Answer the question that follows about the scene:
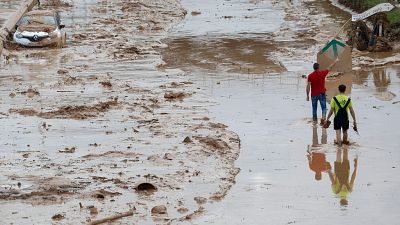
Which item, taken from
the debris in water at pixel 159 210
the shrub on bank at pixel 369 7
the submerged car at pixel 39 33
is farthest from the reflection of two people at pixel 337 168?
the shrub on bank at pixel 369 7

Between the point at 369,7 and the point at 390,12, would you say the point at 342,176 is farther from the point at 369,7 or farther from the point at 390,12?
the point at 369,7

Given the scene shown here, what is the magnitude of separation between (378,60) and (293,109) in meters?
8.48

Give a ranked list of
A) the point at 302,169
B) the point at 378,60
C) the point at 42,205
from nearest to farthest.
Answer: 1. the point at 42,205
2. the point at 302,169
3. the point at 378,60

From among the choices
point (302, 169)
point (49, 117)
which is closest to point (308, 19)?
point (49, 117)

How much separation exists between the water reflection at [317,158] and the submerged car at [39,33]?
16.6 m

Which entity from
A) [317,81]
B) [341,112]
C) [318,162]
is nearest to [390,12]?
[317,81]

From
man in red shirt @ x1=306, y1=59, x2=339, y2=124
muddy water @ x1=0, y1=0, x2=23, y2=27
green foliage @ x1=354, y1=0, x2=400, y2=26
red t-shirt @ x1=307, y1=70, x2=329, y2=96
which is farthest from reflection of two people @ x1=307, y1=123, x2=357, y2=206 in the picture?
muddy water @ x1=0, y1=0, x2=23, y2=27

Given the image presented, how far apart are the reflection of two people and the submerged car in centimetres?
1700

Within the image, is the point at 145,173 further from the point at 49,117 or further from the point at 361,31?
the point at 361,31

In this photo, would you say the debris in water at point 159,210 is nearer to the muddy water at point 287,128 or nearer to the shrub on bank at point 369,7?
the muddy water at point 287,128

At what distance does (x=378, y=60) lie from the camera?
3028 centimetres

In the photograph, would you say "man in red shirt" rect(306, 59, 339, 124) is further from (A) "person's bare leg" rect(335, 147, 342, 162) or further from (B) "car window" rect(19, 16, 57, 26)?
(B) "car window" rect(19, 16, 57, 26)

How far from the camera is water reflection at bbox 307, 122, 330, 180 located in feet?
56.4

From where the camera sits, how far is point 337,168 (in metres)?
17.3
